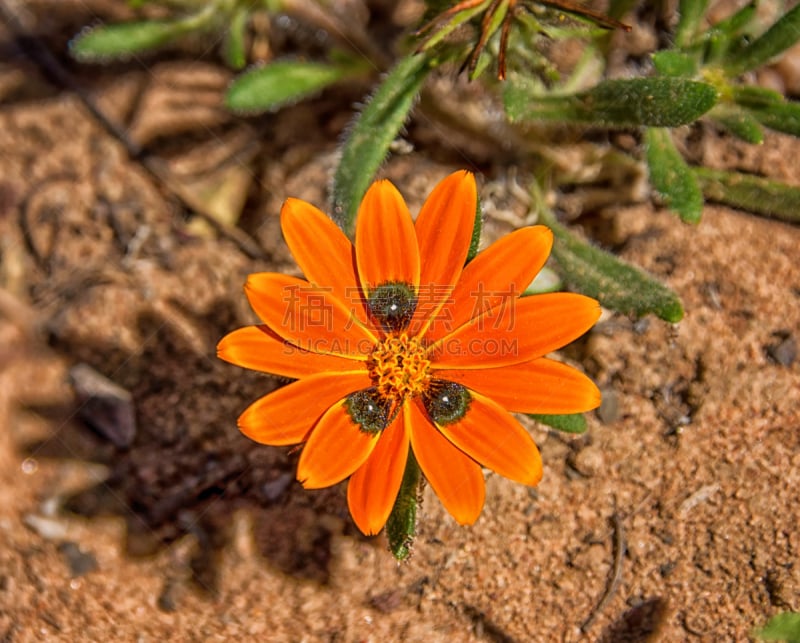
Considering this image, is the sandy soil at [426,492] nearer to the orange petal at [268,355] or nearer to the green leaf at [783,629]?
the green leaf at [783,629]

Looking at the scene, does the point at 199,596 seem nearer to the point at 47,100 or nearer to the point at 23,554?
the point at 23,554

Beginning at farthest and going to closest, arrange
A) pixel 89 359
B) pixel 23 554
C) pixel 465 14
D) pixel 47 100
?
pixel 47 100, pixel 89 359, pixel 23 554, pixel 465 14

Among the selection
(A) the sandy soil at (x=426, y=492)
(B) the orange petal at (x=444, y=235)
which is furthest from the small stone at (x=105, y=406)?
(B) the orange petal at (x=444, y=235)

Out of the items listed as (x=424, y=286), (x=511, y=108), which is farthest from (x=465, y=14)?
(x=424, y=286)

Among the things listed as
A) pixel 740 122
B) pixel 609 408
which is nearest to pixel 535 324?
pixel 609 408

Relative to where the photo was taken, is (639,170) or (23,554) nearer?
(23,554)

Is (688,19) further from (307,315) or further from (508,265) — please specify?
(307,315)
